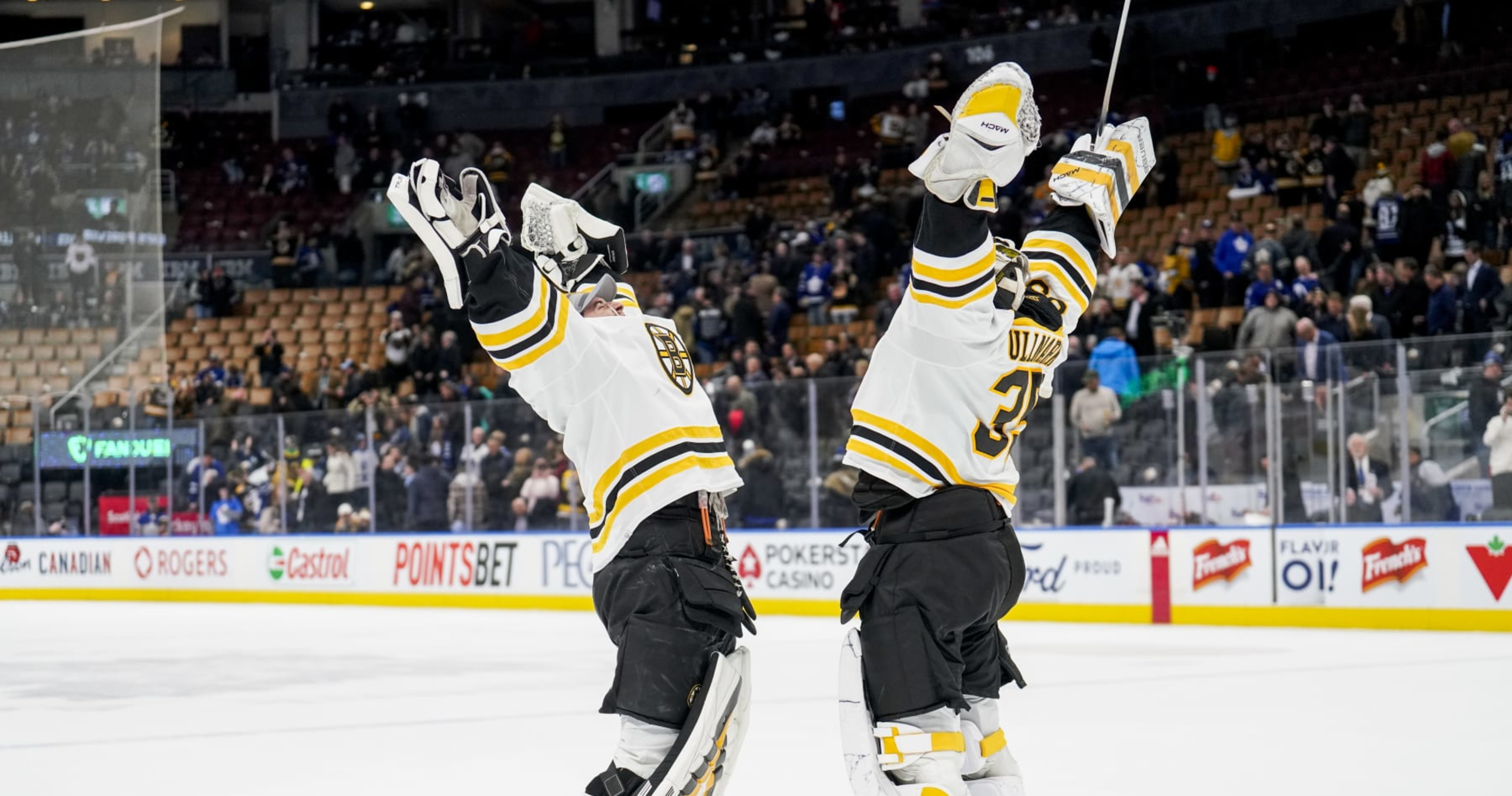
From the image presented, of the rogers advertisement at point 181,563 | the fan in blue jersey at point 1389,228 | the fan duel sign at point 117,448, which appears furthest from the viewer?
the rogers advertisement at point 181,563

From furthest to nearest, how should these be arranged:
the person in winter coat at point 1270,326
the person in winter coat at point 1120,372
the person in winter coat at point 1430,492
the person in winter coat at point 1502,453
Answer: the person in winter coat at point 1270,326 → the person in winter coat at point 1120,372 → the person in winter coat at point 1430,492 → the person in winter coat at point 1502,453

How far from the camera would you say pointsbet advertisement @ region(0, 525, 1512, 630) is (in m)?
9.98

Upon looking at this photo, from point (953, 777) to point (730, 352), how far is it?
12.7 m

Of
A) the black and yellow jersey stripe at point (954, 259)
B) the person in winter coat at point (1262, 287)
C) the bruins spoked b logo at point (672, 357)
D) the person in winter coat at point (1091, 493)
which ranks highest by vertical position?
the person in winter coat at point (1262, 287)

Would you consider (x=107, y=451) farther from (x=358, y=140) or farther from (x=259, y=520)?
(x=358, y=140)

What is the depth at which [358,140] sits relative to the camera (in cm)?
2373

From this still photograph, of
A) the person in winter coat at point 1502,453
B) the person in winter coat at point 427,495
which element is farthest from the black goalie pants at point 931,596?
the person in winter coat at point 427,495

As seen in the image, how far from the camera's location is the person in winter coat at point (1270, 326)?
1159 centimetres

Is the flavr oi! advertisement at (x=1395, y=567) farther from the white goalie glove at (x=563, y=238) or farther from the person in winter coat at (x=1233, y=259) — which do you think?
the white goalie glove at (x=563, y=238)

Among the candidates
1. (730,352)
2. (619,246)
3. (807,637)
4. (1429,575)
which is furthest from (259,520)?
(619,246)

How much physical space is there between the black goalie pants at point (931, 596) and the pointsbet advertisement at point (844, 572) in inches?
219

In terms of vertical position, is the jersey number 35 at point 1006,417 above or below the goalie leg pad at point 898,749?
above

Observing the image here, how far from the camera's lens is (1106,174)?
341 centimetres

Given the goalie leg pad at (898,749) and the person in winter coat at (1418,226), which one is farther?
the person in winter coat at (1418,226)
